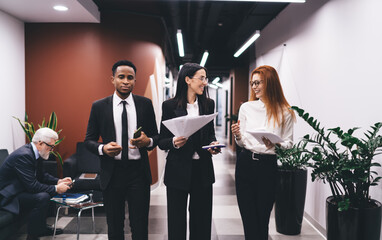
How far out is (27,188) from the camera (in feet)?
10.3

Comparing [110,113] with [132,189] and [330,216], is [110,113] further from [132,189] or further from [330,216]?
[330,216]

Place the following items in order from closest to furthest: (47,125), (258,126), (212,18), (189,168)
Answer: (189,168)
(258,126)
(47,125)
(212,18)

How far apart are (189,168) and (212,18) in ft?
20.4

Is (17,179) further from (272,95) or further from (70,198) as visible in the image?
(272,95)

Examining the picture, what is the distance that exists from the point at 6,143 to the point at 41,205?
1.90 metres

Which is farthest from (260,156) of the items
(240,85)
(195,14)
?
(240,85)

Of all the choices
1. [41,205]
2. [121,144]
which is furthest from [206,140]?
[41,205]

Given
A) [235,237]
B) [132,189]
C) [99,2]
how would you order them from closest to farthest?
[132,189] < [235,237] < [99,2]

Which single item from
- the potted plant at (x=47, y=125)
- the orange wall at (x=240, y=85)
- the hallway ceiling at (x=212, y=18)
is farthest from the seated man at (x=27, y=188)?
the orange wall at (x=240, y=85)

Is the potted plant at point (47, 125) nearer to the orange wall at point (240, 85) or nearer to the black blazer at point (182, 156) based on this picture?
the black blazer at point (182, 156)

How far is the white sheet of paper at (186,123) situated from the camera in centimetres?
183

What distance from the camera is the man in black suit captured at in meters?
2.16

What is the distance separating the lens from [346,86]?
125 inches

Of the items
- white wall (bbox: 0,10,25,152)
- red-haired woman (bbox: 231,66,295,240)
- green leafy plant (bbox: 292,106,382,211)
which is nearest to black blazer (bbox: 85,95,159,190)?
red-haired woman (bbox: 231,66,295,240)
